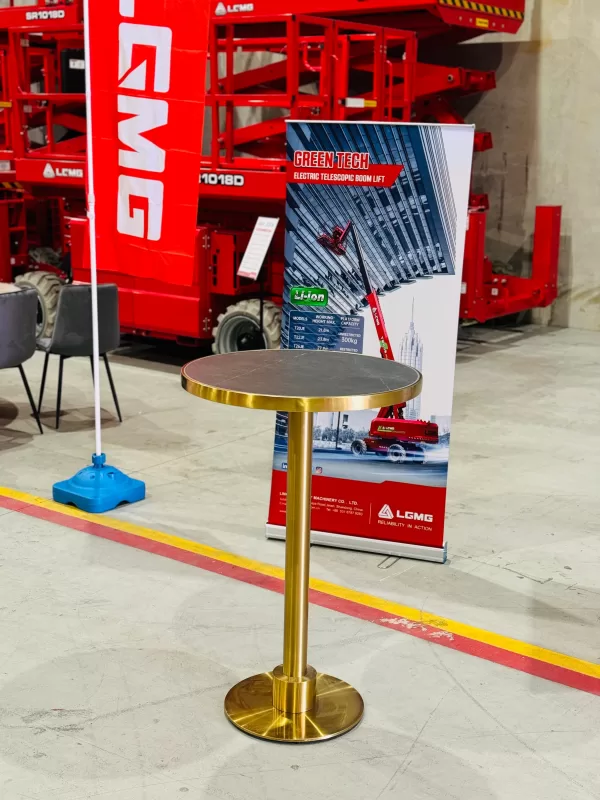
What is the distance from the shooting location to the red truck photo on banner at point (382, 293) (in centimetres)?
426

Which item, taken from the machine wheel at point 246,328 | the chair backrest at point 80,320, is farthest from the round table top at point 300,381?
the machine wheel at point 246,328

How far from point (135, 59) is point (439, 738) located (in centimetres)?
325

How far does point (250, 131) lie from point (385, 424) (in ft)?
16.1

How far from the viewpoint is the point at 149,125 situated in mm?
4730

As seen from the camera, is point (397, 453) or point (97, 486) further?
point (97, 486)

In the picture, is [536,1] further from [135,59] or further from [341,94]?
[135,59]

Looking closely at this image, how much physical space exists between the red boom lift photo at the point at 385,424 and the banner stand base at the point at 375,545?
0.41 meters

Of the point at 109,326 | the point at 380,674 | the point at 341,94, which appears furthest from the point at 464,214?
the point at 341,94

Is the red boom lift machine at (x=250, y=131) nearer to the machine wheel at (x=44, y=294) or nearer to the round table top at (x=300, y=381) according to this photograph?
the machine wheel at (x=44, y=294)

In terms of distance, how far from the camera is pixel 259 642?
3836 millimetres

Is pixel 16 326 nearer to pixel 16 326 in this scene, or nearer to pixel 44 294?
pixel 16 326

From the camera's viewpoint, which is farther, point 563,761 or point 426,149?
point 426,149

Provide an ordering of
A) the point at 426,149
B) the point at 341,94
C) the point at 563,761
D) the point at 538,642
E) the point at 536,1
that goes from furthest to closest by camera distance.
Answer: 1. the point at 536,1
2. the point at 341,94
3. the point at 426,149
4. the point at 538,642
5. the point at 563,761

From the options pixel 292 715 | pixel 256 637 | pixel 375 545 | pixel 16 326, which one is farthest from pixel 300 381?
pixel 16 326
